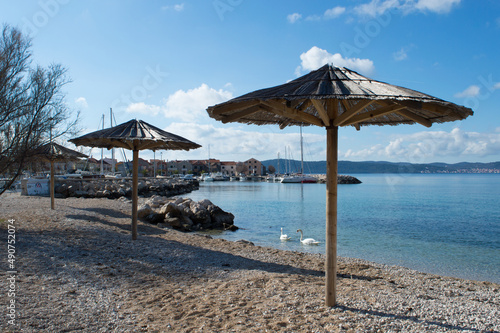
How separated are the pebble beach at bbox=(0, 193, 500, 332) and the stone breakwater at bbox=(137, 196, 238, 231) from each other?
692cm

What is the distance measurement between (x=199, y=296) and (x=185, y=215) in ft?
38.9

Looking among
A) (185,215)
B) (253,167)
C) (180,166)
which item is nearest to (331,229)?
(185,215)

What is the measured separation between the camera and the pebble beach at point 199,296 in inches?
143

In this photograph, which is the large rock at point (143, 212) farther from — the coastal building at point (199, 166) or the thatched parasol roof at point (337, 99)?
the coastal building at point (199, 166)

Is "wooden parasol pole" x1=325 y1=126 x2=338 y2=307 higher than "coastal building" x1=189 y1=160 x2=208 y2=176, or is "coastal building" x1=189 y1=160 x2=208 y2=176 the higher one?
"coastal building" x1=189 y1=160 x2=208 y2=176

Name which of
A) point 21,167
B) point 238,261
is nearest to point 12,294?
point 238,261

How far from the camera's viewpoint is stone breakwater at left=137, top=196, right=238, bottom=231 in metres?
14.8

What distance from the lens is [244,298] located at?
4520 millimetres

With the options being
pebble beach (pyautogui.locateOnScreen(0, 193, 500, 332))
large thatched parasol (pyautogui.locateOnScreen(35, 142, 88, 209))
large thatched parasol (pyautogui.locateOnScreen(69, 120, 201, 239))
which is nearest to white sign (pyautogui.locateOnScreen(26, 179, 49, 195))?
large thatched parasol (pyautogui.locateOnScreen(35, 142, 88, 209))

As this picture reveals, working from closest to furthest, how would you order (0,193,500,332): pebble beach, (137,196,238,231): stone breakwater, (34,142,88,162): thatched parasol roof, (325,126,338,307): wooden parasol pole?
1. (0,193,500,332): pebble beach
2. (325,126,338,307): wooden parasol pole
3. (34,142,88,162): thatched parasol roof
4. (137,196,238,231): stone breakwater

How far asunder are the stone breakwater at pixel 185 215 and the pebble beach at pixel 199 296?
6.92m

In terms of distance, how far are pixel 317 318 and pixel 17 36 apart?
10.2 metres

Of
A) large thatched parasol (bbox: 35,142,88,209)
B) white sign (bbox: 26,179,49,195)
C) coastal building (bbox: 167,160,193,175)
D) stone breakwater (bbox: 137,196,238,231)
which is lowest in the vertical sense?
stone breakwater (bbox: 137,196,238,231)

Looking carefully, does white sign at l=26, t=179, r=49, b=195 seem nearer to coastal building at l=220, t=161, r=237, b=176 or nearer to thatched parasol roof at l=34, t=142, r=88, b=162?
thatched parasol roof at l=34, t=142, r=88, b=162
